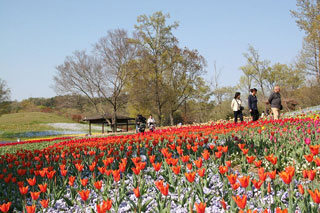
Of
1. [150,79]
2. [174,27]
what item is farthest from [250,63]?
[150,79]

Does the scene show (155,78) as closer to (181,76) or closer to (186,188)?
(181,76)

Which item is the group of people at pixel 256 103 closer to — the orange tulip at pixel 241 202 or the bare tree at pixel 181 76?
the orange tulip at pixel 241 202

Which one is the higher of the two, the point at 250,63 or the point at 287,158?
the point at 250,63

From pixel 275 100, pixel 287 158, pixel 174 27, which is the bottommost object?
pixel 287 158

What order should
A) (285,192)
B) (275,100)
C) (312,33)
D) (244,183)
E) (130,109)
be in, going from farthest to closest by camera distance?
(130,109), (312,33), (275,100), (285,192), (244,183)

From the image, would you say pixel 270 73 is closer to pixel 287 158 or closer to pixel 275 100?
pixel 275 100

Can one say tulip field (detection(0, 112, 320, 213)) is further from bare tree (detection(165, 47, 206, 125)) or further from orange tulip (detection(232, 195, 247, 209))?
bare tree (detection(165, 47, 206, 125))

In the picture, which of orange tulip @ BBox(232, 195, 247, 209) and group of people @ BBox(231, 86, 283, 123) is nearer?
orange tulip @ BBox(232, 195, 247, 209)

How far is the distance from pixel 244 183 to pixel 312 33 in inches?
1117

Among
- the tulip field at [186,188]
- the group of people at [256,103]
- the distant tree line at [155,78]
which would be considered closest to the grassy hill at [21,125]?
the distant tree line at [155,78]

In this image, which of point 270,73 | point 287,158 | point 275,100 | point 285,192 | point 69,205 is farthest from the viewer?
point 270,73

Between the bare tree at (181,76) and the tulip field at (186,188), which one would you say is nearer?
the tulip field at (186,188)

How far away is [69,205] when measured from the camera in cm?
355

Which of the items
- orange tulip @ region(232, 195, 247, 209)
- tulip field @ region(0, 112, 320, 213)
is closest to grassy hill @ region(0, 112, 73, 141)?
tulip field @ region(0, 112, 320, 213)
